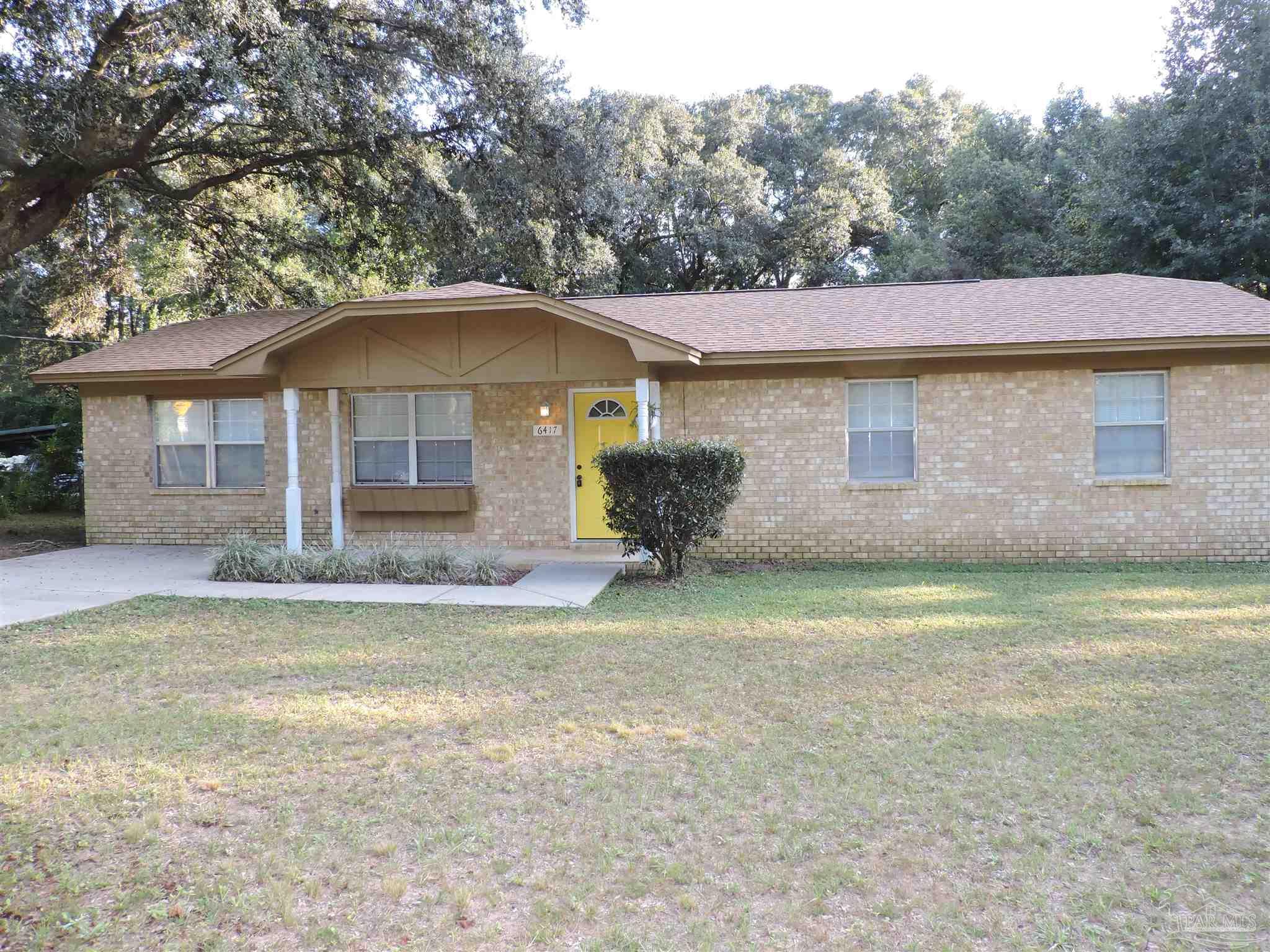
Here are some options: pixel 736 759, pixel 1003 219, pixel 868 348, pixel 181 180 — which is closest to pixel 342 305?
pixel 868 348

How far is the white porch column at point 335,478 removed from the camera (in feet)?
38.7

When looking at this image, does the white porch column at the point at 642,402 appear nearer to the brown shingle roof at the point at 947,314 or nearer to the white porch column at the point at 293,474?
the brown shingle roof at the point at 947,314

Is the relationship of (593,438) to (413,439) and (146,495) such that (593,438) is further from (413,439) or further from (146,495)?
(146,495)

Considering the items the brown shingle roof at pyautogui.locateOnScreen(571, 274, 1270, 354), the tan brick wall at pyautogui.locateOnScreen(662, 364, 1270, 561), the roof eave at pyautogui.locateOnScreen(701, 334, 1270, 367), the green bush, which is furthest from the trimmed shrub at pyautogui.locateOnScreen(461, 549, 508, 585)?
the roof eave at pyautogui.locateOnScreen(701, 334, 1270, 367)

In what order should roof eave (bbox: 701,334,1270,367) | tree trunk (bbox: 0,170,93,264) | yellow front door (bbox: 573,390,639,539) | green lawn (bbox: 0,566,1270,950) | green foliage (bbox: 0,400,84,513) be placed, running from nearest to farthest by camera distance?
green lawn (bbox: 0,566,1270,950)
roof eave (bbox: 701,334,1270,367)
yellow front door (bbox: 573,390,639,539)
tree trunk (bbox: 0,170,93,264)
green foliage (bbox: 0,400,84,513)

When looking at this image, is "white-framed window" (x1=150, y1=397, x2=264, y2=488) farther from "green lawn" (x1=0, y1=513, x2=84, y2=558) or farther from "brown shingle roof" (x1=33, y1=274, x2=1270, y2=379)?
"green lawn" (x1=0, y1=513, x2=84, y2=558)

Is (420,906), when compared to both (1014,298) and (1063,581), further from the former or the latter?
(1014,298)

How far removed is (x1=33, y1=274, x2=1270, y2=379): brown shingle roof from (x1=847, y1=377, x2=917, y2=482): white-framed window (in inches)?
27.5

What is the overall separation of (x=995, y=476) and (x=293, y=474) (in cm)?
916

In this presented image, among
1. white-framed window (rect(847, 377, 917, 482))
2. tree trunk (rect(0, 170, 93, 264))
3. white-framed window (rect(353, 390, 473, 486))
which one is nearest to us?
white-framed window (rect(847, 377, 917, 482))

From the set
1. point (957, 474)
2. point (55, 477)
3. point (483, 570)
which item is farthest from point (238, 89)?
point (55, 477)

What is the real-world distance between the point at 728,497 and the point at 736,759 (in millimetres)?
5402

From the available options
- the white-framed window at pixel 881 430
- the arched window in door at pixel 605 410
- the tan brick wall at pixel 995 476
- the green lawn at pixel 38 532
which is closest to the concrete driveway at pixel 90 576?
the green lawn at pixel 38 532

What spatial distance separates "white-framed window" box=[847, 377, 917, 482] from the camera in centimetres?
1108
